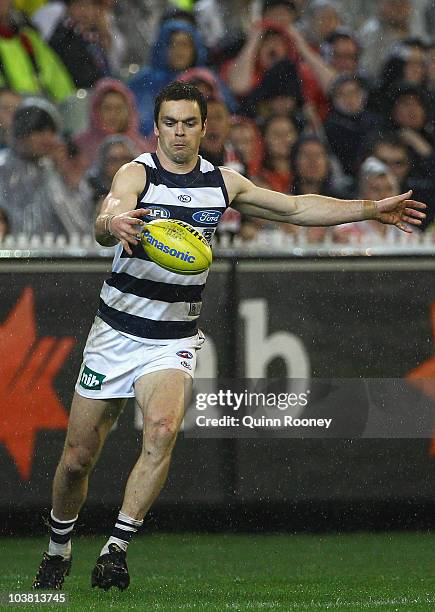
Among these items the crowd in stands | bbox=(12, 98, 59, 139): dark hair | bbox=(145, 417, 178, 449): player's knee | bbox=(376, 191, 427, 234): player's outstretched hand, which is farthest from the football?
bbox=(12, 98, 59, 139): dark hair

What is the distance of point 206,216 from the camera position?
5.90m

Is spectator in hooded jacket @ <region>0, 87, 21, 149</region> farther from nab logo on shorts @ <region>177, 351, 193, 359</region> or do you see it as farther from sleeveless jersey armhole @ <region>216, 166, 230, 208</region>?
nab logo on shorts @ <region>177, 351, 193, 359</region>

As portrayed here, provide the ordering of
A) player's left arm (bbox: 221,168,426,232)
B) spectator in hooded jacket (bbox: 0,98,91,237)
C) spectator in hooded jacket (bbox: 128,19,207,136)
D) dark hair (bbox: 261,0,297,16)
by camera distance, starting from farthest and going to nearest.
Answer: dark hair (bbox: 261,0,297,16)
spectator in hooded jacket (bbox: 128,19,207,136)
spectator in hooded jacket (bbox: 0,98,91,237)
player's left arm (bbox: 221,168,426,232)

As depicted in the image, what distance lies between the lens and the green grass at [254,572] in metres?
5.48

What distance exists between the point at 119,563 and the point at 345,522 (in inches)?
119

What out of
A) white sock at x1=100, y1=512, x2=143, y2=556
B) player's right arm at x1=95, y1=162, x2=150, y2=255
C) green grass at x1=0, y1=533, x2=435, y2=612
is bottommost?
green grass at x1=0, y1=533, x2=435, y2=612

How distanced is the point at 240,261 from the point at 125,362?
240cm

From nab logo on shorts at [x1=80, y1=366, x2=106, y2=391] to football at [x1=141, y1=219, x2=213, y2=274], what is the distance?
0.75 m

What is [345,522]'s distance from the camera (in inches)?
320

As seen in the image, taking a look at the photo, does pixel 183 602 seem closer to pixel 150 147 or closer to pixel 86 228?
pixel 86 228

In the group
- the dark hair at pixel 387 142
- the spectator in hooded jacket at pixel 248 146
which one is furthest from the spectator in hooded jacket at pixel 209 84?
the dark hair at pixel 387 142

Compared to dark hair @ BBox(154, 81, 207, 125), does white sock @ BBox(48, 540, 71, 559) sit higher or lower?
lower

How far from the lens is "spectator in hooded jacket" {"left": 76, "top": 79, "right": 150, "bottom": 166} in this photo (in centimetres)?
1082

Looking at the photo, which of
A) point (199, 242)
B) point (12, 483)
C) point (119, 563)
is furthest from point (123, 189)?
point (12, 483)
